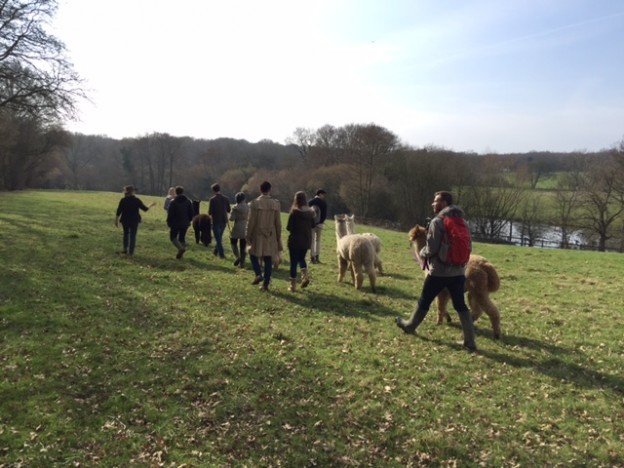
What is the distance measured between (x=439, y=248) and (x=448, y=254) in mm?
156

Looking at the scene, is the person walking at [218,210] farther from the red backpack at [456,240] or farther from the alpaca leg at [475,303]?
the red backpack at [456,240]

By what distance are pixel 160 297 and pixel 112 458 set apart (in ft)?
16.6

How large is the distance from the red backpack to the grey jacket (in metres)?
0.06

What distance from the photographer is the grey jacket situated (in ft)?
→ 21.0

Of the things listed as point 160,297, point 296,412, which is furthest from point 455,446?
point 160,297

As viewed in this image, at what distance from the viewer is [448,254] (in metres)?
6.39

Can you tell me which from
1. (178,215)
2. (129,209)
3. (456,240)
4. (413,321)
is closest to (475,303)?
(413,321)

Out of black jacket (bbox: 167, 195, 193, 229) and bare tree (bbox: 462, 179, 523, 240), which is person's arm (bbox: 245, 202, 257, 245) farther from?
bare tree (bbox: 462, 179, 523, 240)

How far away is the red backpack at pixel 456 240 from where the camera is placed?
6.33 metres

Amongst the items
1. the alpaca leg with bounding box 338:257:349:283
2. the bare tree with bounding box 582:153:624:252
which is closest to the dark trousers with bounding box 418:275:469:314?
the alpaca leg with bounding box 338:257:349:283

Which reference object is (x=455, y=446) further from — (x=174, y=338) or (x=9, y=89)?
(x=9, y=89)

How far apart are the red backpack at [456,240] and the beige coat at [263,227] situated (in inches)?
156

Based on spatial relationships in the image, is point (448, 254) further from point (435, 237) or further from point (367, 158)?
point (367, 158)

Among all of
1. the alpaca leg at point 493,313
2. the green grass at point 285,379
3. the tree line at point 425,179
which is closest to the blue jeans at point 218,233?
the green grass at point 285,379
